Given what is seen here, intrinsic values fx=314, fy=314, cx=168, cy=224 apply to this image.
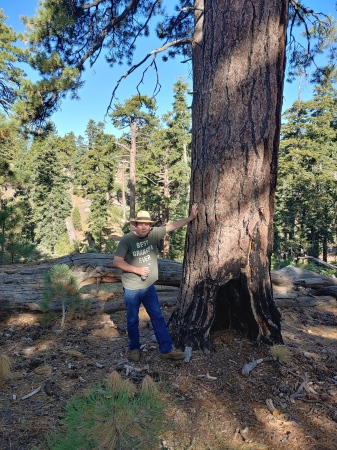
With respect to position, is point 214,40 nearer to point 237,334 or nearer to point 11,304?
point 237,334

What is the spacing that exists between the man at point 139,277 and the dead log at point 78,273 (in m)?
2.91

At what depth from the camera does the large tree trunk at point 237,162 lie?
10.4 feet

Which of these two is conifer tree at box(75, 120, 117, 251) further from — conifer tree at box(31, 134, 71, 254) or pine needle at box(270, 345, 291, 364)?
pine needle at box(270, 345, 291, 364)

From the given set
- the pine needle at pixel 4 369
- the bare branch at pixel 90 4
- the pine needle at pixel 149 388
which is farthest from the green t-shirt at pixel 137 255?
the bare branch at pixel 90 4

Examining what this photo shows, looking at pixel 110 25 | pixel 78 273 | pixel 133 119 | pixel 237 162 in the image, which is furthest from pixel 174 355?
pixel 133 119

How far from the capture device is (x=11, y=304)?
5.45 m

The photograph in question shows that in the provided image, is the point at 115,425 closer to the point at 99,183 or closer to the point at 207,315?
the point at 207,315

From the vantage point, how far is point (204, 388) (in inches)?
110

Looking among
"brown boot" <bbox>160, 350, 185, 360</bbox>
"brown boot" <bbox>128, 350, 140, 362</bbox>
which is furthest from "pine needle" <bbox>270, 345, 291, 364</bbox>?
"brown boot" <bbox>128, 350, 140, 362</bbox>

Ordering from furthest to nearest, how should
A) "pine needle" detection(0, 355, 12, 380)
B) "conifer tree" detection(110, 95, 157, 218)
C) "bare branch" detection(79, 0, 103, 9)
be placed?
"conifer tree" detection(110, 95, 157, 218)
"bare branch" detection(79, 0, 103, 9)
"pine needle" detection(0, 355, 12, 380)

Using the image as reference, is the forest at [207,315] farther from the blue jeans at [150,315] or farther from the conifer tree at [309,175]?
the conifer tree at [309,175]

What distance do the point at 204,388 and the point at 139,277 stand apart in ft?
4.22

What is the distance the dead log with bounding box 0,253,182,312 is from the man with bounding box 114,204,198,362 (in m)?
2.91

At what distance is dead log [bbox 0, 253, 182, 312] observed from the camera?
5.82m
